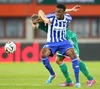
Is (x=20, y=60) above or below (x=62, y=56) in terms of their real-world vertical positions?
below

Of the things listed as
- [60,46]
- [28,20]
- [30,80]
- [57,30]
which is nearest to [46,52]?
[60,46]

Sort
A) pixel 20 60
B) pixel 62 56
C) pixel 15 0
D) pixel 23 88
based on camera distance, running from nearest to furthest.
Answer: pixel 23 88 → pixel 62 56 → pixel 20 60 → pixel 15 0

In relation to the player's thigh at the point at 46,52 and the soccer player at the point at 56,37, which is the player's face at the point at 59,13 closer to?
the soccer player at the point at 56,37

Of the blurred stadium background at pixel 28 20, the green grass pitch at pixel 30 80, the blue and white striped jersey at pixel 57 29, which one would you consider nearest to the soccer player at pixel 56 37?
the blue and white striped jersey at pixel 57 29

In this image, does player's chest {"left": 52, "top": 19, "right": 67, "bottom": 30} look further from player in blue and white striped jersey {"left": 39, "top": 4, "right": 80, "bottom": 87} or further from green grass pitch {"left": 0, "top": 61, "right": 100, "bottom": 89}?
green grass pitch {"left": 0, "top": 61, "right": 100, "bottom": 89}

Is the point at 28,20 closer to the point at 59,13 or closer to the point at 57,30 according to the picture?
the point at 57,30

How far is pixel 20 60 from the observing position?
32.4 m

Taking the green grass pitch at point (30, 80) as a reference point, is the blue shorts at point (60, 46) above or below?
above

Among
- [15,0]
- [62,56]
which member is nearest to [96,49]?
[15,0]

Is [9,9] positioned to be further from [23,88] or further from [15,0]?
[23,88]

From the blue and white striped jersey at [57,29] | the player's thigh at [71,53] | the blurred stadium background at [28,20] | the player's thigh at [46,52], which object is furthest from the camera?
the blurred stadium background at [28,20]

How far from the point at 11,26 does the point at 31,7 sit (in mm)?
2748

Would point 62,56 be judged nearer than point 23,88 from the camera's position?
No

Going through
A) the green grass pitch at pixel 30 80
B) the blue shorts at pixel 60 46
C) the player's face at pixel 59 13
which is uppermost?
the player's face at pixel 59 13
